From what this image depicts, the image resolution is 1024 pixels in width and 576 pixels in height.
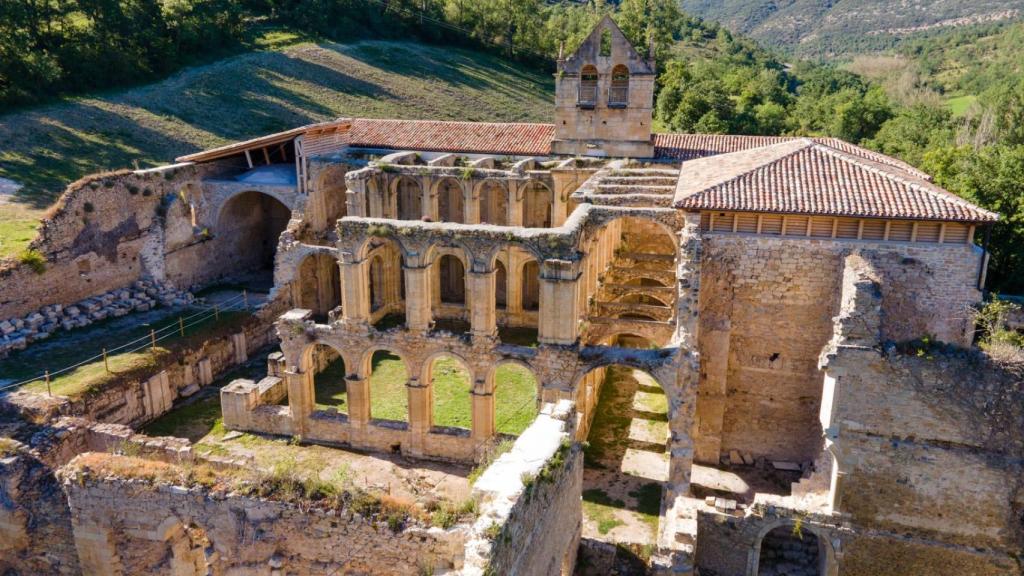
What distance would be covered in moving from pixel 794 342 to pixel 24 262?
23.0 m

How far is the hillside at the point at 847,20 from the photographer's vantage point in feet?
395

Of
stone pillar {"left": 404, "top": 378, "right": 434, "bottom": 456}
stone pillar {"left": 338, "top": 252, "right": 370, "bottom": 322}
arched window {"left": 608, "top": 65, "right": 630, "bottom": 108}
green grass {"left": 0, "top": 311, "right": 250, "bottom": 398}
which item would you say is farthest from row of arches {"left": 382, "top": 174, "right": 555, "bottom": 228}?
stone pillar {"left": 404, "top": 378, "right": 434, "bottom": 456}

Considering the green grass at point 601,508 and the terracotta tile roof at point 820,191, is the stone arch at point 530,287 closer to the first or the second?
the terracotta tile roof at point 820,191

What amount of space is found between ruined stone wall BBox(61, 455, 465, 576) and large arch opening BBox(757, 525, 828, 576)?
887 centimetres

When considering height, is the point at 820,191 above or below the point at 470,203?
above

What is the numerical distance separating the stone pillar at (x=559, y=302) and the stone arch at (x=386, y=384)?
13.2 feet

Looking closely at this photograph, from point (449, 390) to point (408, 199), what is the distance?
9770 mm

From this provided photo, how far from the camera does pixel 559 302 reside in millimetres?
17688

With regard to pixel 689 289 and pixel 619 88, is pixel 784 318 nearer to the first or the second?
pixel 689 289

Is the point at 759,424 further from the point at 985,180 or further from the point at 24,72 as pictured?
the point at 24,72

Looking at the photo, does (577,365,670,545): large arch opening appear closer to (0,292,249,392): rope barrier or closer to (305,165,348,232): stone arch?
(305,165,348,232): stone arch

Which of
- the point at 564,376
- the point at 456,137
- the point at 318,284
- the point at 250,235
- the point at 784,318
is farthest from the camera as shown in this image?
the point at 250,235

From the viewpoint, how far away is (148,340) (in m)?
23.0

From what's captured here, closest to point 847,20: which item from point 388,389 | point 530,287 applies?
point 530,287
